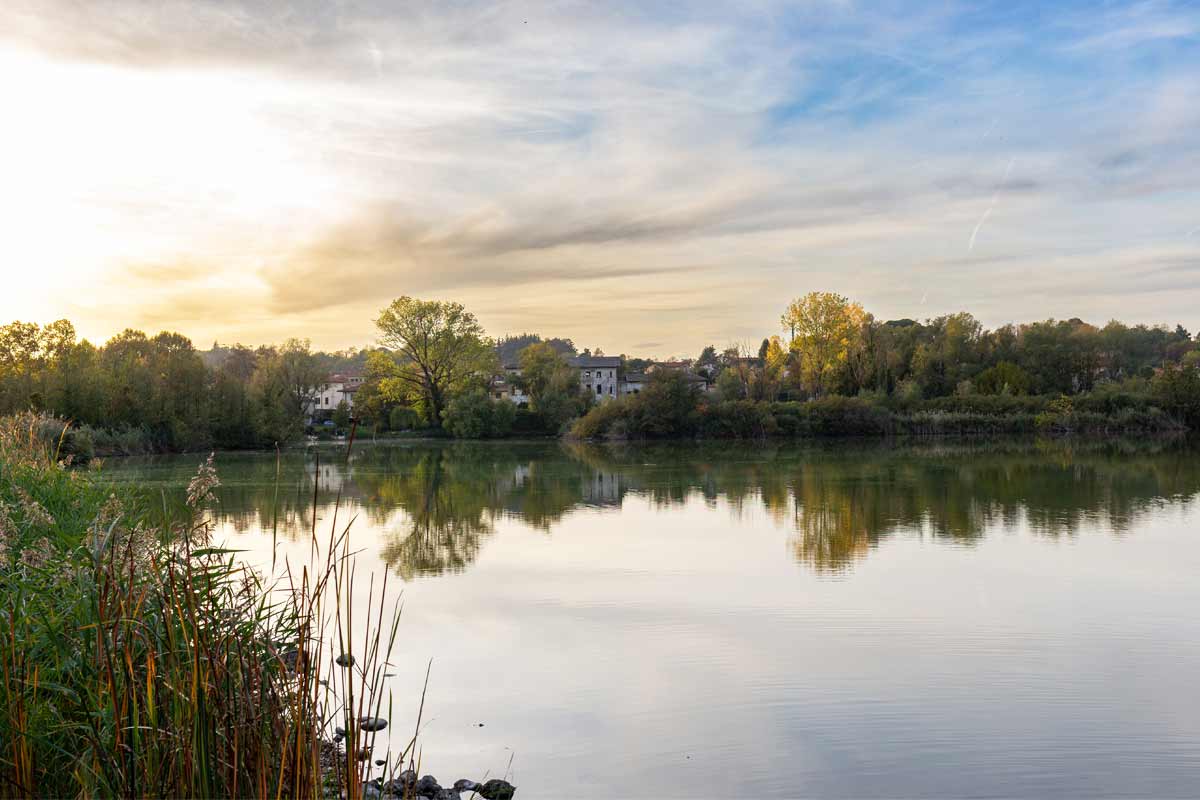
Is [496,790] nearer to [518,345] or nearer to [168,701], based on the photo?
[168,701]

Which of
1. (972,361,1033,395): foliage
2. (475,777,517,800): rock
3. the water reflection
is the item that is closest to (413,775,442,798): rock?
(475,777,517,800): rock

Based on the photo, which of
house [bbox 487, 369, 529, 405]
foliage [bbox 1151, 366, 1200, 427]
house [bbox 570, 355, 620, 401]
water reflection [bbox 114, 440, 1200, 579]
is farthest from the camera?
house [bbox 570, 355, 620, 401]

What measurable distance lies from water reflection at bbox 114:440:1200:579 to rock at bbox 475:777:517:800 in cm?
276

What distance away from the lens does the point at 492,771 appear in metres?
5.98

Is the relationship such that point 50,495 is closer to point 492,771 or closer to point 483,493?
point 492,771

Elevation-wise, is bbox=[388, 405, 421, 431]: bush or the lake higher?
bbox=[388, 405, 421, 431]: bush

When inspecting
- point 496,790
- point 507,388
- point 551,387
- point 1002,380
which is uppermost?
point 507,388

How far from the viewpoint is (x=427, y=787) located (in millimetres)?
5422

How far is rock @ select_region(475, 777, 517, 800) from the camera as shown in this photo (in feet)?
18.1

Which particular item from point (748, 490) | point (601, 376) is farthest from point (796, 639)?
point (601, 376)

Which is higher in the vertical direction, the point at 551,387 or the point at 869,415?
the point at 551,387

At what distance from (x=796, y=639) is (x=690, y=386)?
1806 inches

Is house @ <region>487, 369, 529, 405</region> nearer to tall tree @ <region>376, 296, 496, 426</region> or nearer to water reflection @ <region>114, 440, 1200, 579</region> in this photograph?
tall tree @ <region>376, 296, 496, 426</region>

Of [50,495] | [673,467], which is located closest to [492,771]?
[50,495]
